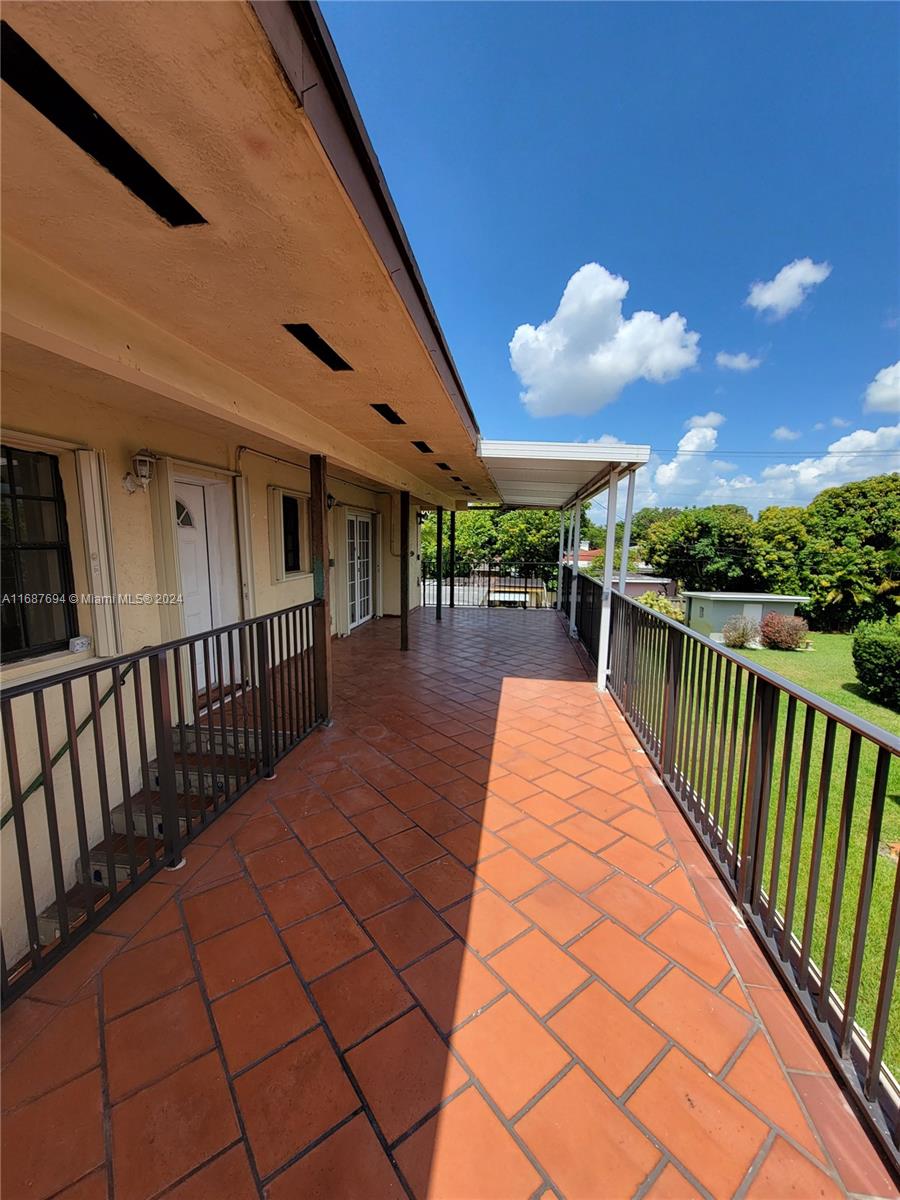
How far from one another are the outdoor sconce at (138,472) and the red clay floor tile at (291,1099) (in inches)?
120

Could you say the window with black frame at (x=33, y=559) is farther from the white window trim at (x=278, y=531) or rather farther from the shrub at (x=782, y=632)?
the shrub at (x=782, y=632)

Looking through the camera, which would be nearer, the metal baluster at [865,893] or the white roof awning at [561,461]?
the metal baluster at [865,893]

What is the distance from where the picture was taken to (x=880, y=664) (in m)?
6.95

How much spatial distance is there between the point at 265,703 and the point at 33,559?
145 centimetres

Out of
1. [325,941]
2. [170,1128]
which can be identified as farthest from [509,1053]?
[170,1128]

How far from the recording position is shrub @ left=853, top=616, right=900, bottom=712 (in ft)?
22.5

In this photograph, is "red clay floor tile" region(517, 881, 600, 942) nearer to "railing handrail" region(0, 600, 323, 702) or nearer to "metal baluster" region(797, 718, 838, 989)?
"metal baluster" region(797, 718, 838, 989)

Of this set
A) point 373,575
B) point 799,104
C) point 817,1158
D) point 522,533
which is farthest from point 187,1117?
point 522,533

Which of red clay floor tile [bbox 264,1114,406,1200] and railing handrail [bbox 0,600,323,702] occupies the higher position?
railing handrail [bbox 0,600,323,702]

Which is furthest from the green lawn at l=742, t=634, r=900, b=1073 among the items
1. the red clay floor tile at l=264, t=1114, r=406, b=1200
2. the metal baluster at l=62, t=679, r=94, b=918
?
the metal baluster at l=62, t=679, r=94, b=918

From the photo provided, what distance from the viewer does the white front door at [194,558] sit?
3.75 m

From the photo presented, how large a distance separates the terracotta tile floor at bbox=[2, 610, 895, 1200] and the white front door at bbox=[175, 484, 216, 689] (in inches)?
75.2

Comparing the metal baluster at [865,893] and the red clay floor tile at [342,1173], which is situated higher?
the metal baluster at [865,893]

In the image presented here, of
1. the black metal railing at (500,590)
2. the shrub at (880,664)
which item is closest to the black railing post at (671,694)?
the shrub at (880,664)
